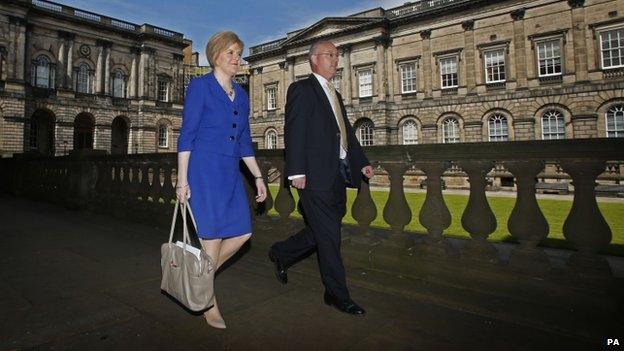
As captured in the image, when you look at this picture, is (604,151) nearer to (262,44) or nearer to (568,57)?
(568,57)

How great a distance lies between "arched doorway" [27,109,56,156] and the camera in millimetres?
30047

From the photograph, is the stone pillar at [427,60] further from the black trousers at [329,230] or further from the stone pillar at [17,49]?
the stone pillar at [17,49]

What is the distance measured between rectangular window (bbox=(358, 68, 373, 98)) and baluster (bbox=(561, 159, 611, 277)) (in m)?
27.4

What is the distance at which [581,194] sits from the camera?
2438mm

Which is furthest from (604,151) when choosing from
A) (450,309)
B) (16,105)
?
(16,105)

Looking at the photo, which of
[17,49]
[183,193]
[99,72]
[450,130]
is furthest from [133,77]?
[183,193]

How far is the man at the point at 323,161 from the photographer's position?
100 inches

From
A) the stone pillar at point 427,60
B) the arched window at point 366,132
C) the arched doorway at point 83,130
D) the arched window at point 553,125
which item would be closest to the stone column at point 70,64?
the arched doorway at point 83,130

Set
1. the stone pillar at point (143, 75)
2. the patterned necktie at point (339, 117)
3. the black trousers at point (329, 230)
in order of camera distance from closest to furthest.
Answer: the black trousers at point (329, 230), the patterned necktie at point (339, 117), the stone pillar at point (143, 75)

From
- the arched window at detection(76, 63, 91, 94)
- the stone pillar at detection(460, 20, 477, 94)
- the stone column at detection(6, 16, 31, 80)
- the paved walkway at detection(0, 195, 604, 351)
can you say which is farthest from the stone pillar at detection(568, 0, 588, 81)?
the stone column at detection(6, 16, 31, 80)

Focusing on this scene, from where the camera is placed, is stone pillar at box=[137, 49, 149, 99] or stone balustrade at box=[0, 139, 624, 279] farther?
stone pillar at box=[137, 49, 149, 99]

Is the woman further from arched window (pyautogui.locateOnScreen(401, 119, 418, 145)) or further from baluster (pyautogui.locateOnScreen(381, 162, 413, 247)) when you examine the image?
arched window (pyautogui.locateOnScreen(401, 119, 418, 145))

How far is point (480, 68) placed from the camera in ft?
79.8

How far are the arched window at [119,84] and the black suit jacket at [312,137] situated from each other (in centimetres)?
3795
